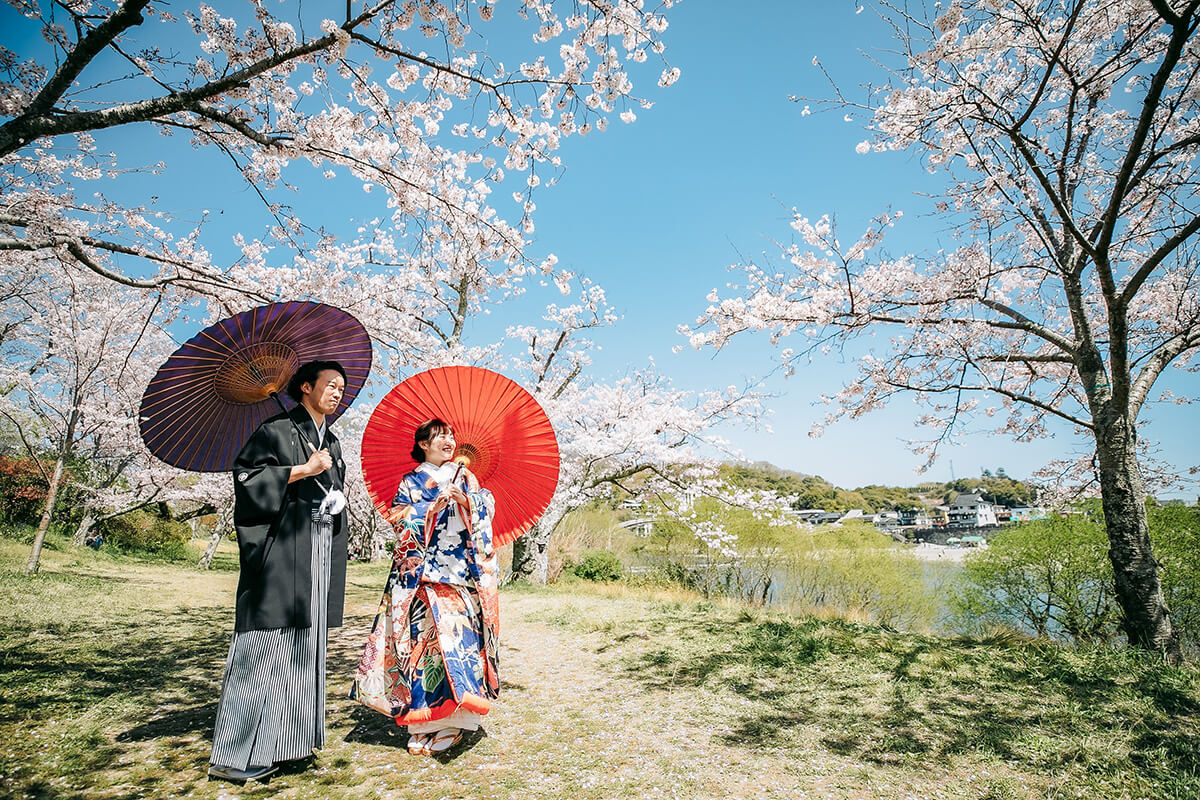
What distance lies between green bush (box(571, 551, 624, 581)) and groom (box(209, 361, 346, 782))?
480 inches

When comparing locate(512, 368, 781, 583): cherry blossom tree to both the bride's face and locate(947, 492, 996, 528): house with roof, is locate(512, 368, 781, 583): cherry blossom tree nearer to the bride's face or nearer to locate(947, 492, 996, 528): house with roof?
the bride's face

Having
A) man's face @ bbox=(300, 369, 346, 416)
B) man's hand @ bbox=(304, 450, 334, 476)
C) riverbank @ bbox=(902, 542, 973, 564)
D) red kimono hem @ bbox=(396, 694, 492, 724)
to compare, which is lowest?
riverbank @ bbox=(902, 542, 973, 564)

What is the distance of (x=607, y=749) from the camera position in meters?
2.76

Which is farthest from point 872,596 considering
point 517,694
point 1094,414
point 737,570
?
point 517,694

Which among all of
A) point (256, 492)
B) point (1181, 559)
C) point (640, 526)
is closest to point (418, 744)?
point (256, 492)

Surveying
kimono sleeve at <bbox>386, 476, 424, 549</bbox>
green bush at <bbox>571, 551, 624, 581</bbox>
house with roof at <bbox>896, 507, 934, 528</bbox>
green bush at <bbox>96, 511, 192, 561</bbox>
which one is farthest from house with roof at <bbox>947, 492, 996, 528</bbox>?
green bush at <bbox>96, 511, 192, 561</bbox>

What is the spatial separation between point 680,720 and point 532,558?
8.27 meters

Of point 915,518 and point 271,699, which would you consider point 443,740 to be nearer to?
point 271,699

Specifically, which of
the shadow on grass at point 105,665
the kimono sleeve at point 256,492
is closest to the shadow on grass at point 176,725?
the shadow on grass at point 105,665

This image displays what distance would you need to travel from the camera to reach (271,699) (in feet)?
7.72

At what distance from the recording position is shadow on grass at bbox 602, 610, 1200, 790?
2.71 m

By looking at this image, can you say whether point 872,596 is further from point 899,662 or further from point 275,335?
point 275,335

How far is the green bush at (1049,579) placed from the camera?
31.9 ft

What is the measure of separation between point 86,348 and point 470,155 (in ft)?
27.3
